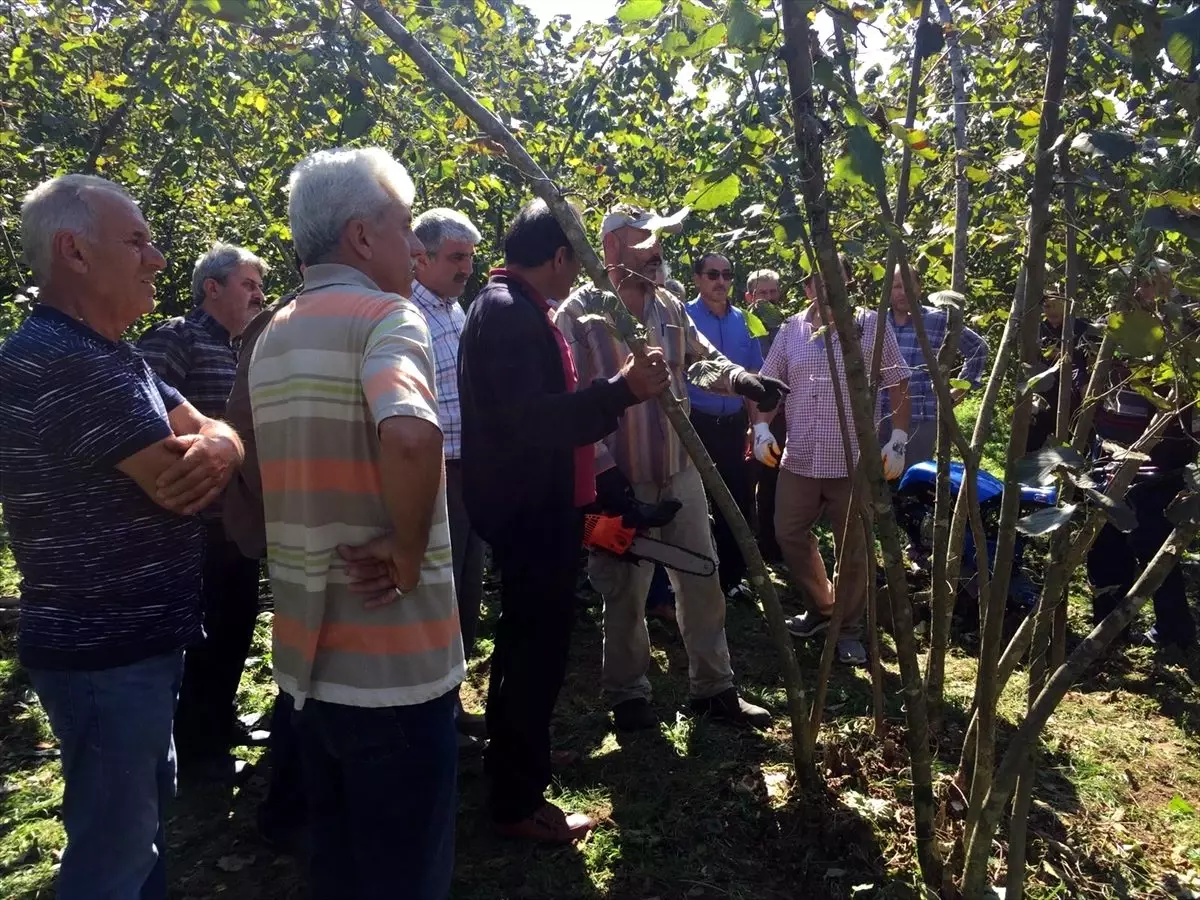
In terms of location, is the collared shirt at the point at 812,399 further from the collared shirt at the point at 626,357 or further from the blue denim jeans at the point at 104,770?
the blue denim jeans at the point at 104,770

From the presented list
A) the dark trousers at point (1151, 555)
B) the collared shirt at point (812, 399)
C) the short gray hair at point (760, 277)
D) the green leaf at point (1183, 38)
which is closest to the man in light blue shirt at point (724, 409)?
the short gray hair at point (760, 277)

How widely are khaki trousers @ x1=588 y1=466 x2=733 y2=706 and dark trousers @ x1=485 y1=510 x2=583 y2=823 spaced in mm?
746

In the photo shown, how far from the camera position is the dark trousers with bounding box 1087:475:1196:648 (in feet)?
13.7

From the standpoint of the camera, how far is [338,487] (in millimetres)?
1651

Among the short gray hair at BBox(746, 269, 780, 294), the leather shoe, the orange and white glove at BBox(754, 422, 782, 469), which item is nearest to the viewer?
the leather shoe

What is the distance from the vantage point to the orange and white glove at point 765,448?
14.6ft

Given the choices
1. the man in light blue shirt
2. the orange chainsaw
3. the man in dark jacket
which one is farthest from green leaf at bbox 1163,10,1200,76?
the man in light blue shirt

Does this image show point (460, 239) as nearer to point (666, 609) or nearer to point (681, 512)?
point (681, 512)

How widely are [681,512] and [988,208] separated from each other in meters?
2.07

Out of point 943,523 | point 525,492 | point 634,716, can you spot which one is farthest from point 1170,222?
point 634,716

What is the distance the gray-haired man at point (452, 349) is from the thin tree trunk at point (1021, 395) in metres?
2.00

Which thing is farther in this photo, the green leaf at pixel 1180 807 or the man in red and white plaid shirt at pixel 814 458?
the man in red and white plaid shirt at pixel 814 458

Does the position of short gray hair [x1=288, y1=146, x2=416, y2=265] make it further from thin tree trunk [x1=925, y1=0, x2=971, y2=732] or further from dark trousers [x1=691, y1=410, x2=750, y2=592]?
dark trousers [x1=691, y1=410, x2=750, y2=592]

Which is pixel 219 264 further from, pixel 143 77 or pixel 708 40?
pixel 708 40
